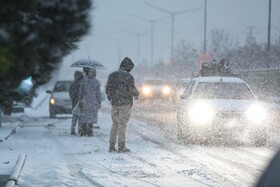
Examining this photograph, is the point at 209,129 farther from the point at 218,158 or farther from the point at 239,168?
the point at 239,168

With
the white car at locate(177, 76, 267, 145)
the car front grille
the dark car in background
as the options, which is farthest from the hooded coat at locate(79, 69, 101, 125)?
the dark car in background

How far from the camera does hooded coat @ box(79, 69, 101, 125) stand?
17.4 meters

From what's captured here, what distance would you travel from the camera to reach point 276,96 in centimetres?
3650

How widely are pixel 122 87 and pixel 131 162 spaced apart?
2.05 meters

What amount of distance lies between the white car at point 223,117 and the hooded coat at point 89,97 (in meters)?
2.47

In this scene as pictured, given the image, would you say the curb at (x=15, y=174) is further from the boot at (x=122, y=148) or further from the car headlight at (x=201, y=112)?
the car headlight at (x=201, y=112)

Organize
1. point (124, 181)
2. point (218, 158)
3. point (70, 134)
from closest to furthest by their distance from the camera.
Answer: point (124, 181) → point (218, 158) → point (70, 134)

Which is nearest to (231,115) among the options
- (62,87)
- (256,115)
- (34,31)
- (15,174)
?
(256,115)

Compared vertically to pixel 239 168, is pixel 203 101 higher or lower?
higher

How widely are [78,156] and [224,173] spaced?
331 cm

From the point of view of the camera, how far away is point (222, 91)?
53.4ft

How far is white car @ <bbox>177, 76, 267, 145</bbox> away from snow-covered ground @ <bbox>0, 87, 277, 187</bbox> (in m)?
0.41

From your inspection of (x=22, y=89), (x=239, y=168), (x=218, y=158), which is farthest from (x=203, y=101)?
(x=22, y=89)

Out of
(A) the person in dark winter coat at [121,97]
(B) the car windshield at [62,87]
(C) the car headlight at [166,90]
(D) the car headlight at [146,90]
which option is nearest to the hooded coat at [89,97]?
(A) the person in dark winter coat at [121,97]
